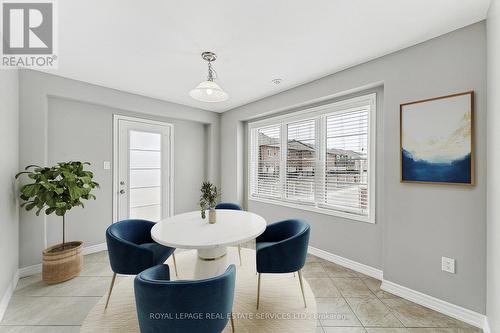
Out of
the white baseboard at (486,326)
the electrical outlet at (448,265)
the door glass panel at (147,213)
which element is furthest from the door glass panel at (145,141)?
the white baseboard at (486,326)

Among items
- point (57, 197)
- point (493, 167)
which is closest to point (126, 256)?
point (57, 197)

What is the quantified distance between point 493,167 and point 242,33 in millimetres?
2229

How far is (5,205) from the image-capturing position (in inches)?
82.4

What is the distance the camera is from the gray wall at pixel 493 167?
1.44 m

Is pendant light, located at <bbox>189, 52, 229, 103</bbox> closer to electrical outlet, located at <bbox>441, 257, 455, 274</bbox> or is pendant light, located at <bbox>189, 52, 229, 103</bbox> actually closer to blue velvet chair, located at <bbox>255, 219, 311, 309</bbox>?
blue velvet chair, located at <bbox>255, 219, 311, 309</bbox>

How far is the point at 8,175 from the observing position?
2.19 metres

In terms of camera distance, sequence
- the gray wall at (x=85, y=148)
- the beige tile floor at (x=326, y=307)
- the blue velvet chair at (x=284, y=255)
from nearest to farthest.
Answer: the beige tile floor at (x=326, y=307), the blue velvet chair at (x=284, y=255), the gray wall at (x=85, y=148)

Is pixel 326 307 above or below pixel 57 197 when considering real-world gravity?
below

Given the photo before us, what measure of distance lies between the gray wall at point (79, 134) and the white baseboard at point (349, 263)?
2.71 meters

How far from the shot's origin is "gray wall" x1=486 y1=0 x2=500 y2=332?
144 centimetres

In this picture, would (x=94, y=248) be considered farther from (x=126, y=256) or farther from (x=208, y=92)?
(x=208, y=92)

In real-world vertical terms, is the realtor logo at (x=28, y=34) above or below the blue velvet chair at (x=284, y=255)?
above

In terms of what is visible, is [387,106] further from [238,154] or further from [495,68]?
[238,154]

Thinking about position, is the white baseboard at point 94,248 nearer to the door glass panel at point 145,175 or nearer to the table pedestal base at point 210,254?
the door glass panel at point 145,175
